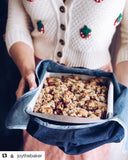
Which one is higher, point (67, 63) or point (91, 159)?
point (67, 63)

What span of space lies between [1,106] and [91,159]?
2.20 feet

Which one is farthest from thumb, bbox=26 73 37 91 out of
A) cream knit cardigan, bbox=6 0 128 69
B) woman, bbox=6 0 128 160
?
cream knit cardigan, bbox=6 0 128 69

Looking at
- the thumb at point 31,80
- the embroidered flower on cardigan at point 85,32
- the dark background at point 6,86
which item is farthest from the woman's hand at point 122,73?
the dark background at point 6,86

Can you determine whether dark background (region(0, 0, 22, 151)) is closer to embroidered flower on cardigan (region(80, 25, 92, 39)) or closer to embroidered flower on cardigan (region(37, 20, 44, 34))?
embroidered flower on cardigan (region(37, 20, 44, 34))

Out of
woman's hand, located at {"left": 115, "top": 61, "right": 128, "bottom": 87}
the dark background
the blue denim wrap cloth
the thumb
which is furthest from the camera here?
the dark background

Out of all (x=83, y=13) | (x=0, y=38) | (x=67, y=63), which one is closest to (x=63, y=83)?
(x=67, y=63)

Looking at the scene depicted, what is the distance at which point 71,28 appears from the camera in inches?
26.2

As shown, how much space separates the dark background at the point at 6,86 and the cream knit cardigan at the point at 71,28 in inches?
7.6

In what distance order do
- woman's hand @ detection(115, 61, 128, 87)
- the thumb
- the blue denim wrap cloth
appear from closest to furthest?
1. the blue denim wrap cloth
2. the thumb
3. woman's hand @ detection(115, 61, 128, 87)

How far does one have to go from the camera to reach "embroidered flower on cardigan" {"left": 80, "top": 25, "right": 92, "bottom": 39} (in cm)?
65

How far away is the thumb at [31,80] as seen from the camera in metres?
0.58

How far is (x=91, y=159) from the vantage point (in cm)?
57

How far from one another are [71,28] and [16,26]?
0.24 meters

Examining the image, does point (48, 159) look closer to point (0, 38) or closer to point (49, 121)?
point (49, 121)
